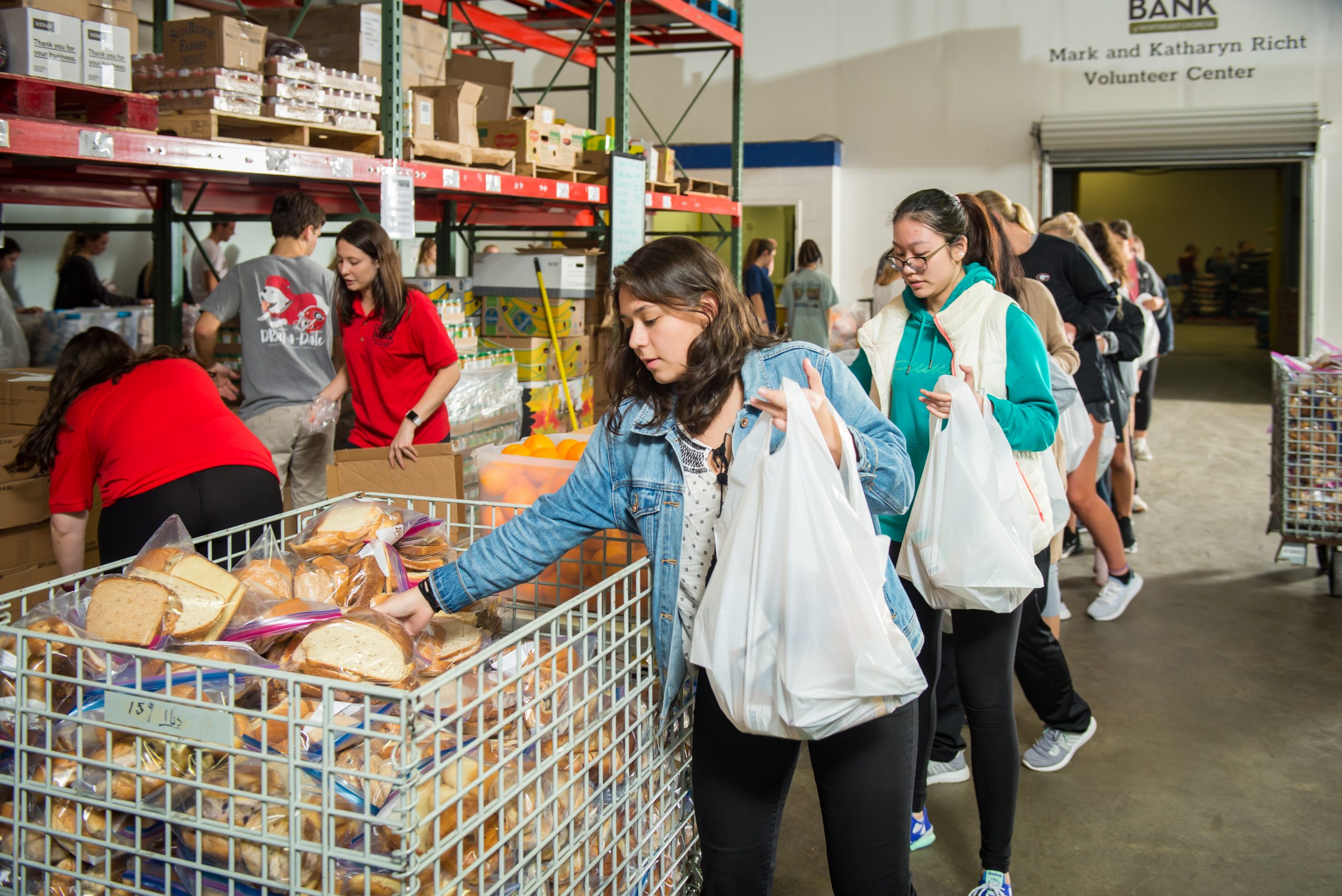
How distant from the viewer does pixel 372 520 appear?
2.05 meters

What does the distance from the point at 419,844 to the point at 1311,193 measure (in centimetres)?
1249

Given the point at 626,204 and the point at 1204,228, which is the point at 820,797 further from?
the point at 1204,228

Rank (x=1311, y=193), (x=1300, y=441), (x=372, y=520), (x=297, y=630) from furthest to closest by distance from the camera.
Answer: (x=1311, y=193) < (x=1300, y=441) < (x=372, y=520) < (x=297, y=630)

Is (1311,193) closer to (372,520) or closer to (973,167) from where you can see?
(973,167)

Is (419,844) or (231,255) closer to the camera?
(419,844)

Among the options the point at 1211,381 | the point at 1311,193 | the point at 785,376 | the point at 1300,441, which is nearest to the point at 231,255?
the point at 1300,441

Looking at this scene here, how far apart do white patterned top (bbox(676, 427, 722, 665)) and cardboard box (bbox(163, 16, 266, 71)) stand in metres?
2.84

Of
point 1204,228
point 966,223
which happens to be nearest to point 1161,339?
point 966,223

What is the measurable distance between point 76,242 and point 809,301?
623 cm

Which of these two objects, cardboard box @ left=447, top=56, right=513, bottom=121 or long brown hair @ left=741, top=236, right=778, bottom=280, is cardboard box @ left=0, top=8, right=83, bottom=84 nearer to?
cardboard box @ left=447, top=56, right=513, bottom=121

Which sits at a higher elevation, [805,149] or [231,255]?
[805,149]

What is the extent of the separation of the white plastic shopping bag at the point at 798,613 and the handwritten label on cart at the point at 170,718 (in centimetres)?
66

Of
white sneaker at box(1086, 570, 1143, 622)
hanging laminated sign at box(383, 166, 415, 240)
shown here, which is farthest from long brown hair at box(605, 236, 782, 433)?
white sneaker at box(1086, 570, 1143, 622)

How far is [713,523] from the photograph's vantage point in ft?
5.77
